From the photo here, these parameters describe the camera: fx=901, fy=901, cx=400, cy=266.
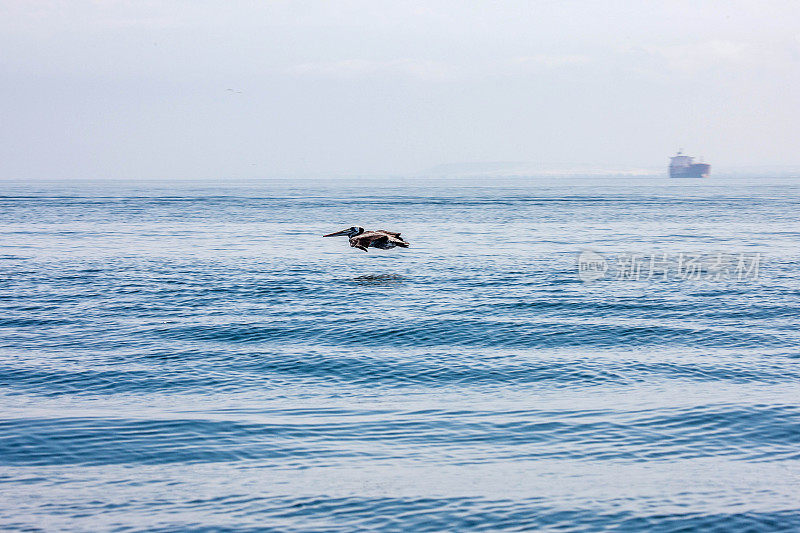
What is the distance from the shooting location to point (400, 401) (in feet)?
66.1

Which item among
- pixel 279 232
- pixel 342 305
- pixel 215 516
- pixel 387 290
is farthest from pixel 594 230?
pixel 215 516

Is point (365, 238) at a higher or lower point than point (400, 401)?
higher

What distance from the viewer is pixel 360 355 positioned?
82.5ft

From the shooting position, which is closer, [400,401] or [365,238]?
[400,401]

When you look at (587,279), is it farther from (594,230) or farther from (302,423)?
(594,230)

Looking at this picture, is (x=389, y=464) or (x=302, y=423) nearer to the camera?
(x=389, y=464)

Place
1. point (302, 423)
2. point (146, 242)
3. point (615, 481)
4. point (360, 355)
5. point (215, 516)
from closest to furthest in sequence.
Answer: point (215, 516)
point (615, 481)
point (302, 423)
point (360, 355)
point (146, 242)

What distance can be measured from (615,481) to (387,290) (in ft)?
79.8

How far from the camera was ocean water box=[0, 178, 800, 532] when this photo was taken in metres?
14.1

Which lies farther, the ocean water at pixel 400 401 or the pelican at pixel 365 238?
the pelican at pixel 365 238

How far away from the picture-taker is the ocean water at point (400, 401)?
1412 centimetres

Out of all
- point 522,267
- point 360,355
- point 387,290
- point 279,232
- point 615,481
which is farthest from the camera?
point 279,232

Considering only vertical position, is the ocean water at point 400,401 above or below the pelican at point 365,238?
below

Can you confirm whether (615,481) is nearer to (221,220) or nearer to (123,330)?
(123,330)
